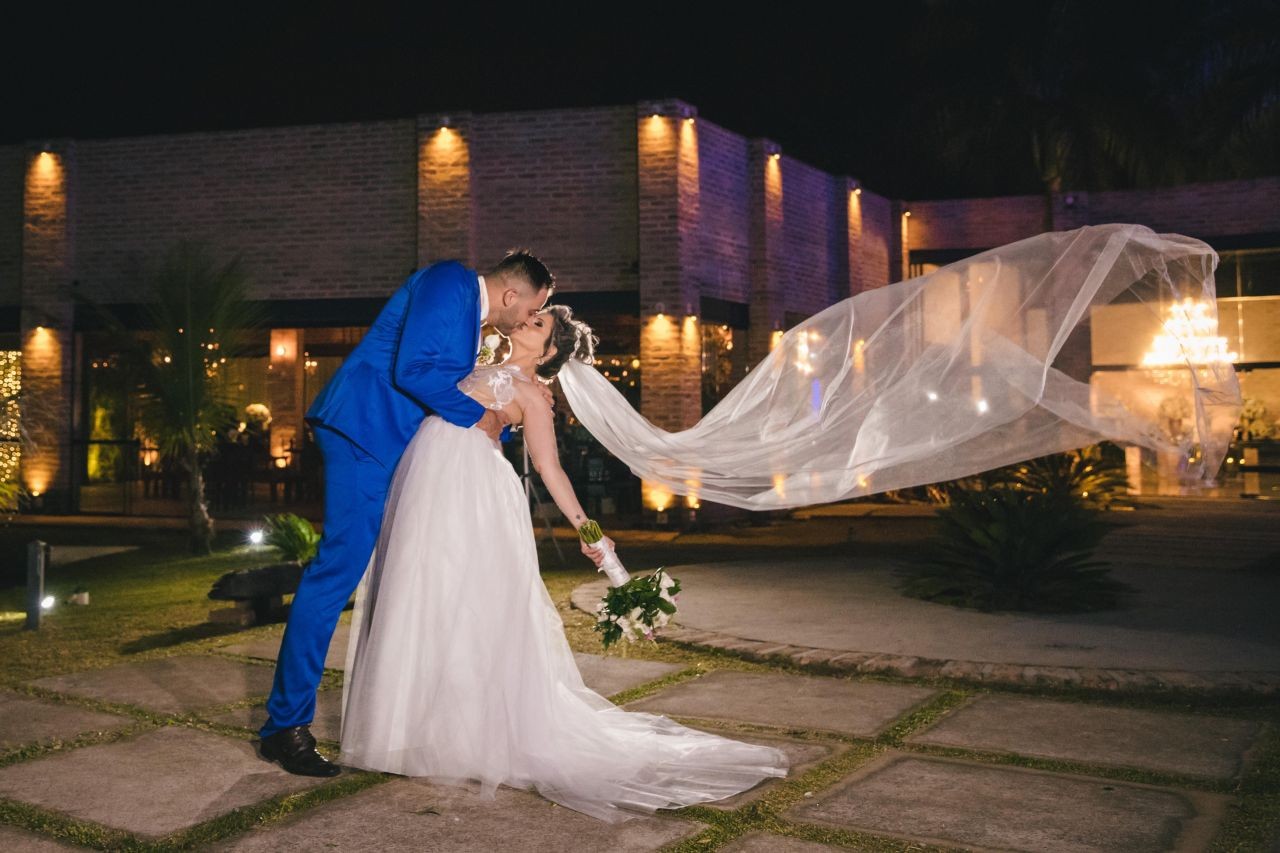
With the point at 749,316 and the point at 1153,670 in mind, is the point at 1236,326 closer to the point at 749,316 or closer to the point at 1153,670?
the point at 749,316

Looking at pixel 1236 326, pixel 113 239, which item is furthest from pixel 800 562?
pixel 1236 326

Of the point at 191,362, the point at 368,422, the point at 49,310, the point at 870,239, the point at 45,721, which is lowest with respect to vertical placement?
the point at 45,721

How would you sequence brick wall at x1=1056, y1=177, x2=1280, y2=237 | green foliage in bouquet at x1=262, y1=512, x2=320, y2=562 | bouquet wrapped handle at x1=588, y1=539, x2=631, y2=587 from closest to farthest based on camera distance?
bouquet wrapped handle at x1=588, y1=539, x2=631, y2=587, green foliage in bouquet at x1=262, y1=512, x2=320, y2=562, brick wall at x1=1056, y1=177, x2=1280, y2=237

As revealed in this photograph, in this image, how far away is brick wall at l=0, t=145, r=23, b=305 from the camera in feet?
64.7

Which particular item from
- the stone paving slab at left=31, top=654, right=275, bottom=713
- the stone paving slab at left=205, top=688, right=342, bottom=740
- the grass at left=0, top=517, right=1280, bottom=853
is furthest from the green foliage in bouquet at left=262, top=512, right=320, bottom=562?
the stone paving slab at left=205, top=688, right=342, bottom=740

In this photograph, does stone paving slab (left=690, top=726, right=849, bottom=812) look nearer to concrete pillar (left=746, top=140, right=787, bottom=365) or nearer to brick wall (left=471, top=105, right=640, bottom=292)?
brick wall (left=471, top=105, right=640, bottom=292)

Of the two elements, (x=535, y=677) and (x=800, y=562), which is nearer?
(x=535, y=677)

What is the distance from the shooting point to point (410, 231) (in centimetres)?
1828

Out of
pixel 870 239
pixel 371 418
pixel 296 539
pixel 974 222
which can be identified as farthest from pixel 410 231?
pixel 371 418

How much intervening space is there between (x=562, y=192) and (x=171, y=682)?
41.3 feet

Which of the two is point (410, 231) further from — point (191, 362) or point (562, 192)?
point (191, 362)

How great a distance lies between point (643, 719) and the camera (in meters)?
5.09

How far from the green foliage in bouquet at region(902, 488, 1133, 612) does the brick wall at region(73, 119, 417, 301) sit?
11323mm

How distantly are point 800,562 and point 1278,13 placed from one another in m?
17.4
